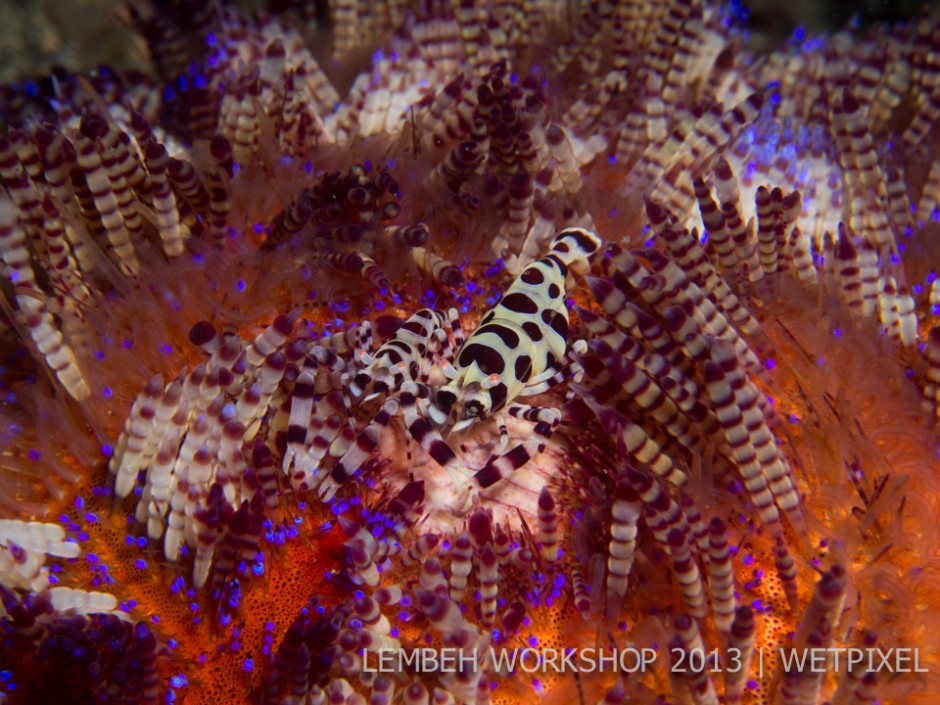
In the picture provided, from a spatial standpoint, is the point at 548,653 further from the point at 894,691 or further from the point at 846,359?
the point at 846,359

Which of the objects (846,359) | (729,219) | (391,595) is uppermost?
(729,219)

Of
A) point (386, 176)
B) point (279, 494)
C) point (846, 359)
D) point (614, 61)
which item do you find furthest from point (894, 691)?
point (614, 61)

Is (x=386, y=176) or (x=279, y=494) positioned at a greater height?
(x=386, y=176)

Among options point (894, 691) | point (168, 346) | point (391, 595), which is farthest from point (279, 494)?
point (894, 691)

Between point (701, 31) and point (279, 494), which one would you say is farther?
point (701, 31)

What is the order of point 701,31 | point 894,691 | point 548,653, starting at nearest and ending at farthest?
1. point 894,691
2. point 548,653
3. point 701,31

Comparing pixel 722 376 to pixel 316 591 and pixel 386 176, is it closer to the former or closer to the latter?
pixel 316 591

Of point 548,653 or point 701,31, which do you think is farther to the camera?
point 701,31

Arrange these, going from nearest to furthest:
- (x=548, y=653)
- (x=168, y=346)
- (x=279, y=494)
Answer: (x=548, y=653) < (x=279, y=494) < (x=168, y=346)

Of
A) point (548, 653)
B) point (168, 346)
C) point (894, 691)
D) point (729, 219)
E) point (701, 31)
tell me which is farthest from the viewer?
point (701, 31)
